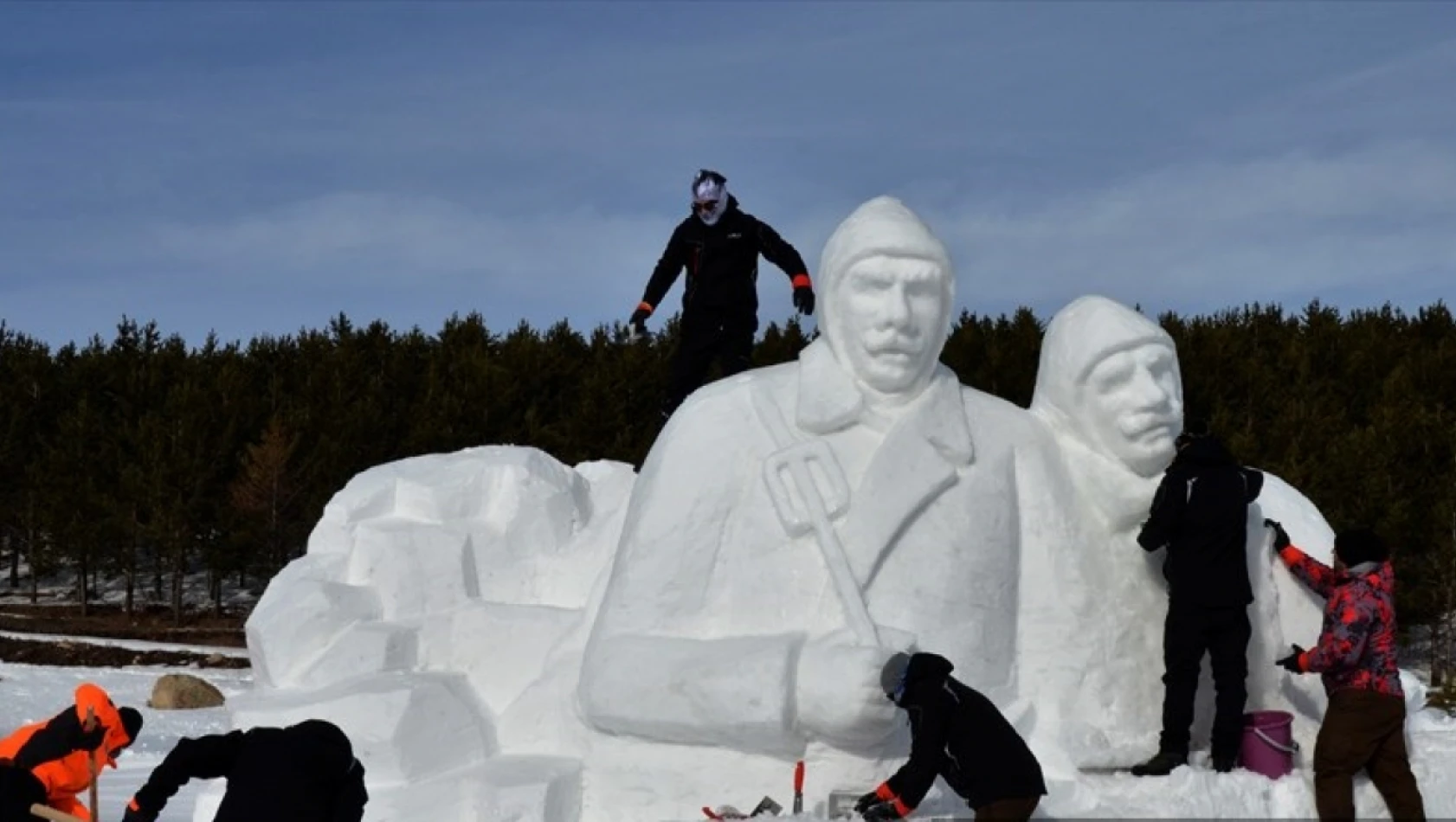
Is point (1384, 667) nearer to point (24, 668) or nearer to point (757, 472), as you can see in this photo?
point (757, 472)

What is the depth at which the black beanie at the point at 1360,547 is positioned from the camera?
26.8ft

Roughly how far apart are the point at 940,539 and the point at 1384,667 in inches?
80.2

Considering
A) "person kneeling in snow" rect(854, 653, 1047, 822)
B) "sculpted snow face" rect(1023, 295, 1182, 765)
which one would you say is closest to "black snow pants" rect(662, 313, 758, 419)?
"sculpted snow face" rect(1023, 295, 1182, 765)

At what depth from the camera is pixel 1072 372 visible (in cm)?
848

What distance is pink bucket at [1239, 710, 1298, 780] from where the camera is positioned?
8375 mm

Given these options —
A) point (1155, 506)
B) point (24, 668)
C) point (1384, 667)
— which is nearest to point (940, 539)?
point (1155, 506)

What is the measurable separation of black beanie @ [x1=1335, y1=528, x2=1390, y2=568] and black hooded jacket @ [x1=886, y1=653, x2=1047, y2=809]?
2.05 meters

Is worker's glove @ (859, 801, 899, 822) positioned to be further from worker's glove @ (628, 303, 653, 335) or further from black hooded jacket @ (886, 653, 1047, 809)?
worker's glove @ (628, 303, 653, 335)

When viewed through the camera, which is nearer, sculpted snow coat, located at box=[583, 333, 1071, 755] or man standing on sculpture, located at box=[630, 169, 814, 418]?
sculpted snow coat, located at box=[583, 333, 1071, 755]

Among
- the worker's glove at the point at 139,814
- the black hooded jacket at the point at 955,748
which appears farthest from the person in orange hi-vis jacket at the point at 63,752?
the black hooded jacket at the point at 955,748

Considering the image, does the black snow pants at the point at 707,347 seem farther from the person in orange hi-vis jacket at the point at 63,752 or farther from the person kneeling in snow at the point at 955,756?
the person kneeling in snow at the point at 955,756

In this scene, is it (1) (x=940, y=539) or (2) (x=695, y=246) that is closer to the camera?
(1) (x=940, y=539)

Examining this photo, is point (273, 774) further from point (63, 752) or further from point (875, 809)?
point (63, 752)

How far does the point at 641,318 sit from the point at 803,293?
104 cm
